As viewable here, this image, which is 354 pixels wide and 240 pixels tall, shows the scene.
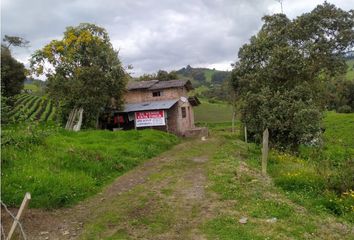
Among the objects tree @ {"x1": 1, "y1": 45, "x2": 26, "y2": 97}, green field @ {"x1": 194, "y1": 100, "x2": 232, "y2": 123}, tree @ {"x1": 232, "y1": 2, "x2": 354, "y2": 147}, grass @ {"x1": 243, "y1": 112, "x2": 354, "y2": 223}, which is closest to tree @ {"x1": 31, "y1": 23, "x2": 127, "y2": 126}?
tree @ {"x1": 1, "y1": 45, "x2": 26, "y2": 97}

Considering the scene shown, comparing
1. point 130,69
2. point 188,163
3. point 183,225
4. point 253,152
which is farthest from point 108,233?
point 130,69

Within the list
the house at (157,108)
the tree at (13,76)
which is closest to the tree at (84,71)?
the house at (157,108)

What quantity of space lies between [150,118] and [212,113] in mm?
26834

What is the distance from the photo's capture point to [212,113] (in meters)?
59.6

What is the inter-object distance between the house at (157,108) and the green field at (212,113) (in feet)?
54.6

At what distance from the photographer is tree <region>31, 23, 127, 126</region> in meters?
29.6

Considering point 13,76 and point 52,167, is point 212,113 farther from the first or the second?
point 52,167

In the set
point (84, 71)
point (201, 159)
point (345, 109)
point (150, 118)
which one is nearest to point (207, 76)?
point (345, 109)

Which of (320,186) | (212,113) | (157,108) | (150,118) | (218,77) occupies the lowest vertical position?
(320,186)

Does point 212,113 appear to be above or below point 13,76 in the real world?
below

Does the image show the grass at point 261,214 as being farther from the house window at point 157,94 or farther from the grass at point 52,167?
the house window at point 157,94

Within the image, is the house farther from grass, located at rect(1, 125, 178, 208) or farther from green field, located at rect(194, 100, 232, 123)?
green field, located at rect(194, 100, 232, 123)

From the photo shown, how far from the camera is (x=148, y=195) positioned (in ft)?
35.4

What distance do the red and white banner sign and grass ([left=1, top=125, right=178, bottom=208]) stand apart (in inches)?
577
